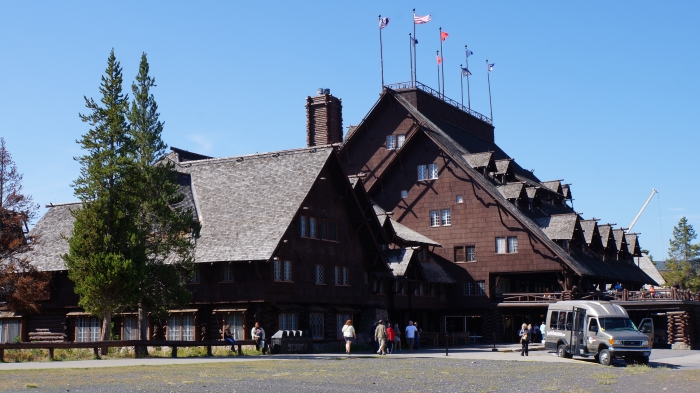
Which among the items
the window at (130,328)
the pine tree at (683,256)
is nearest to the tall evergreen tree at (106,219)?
the window at (130,328)

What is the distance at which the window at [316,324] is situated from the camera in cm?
4734

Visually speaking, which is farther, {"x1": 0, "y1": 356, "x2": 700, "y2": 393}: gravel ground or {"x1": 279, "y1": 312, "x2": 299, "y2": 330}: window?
{"x1": 279, "y1": 312, "x2": 299, "y2": 330}: window

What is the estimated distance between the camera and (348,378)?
2461 centimetres

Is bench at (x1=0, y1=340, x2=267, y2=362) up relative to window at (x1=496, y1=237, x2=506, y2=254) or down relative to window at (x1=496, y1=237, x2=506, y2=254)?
down

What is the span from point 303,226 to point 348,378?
72.8 ft

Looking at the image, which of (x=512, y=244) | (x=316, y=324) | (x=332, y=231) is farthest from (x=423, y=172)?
(x=316, y=324)

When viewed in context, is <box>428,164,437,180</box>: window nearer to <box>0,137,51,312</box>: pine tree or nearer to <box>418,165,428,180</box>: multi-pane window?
<box>418,165,428,180</box>: multi-pane window

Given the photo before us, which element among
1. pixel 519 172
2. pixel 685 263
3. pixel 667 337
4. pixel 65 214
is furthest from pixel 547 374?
pixel 685 263

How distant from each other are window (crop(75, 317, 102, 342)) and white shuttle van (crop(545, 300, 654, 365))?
23262mm

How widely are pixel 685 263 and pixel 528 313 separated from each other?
66.2 metres

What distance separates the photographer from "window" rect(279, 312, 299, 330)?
45031 millimetres

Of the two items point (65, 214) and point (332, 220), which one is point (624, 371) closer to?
point (332, 220)

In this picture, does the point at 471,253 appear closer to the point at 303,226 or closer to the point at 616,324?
the point at 303,226

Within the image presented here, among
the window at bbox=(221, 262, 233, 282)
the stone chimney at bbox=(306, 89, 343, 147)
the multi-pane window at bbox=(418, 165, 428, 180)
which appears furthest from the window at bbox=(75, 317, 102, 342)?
the multi-pane window at bbox=(418, 165, 428, 180)
